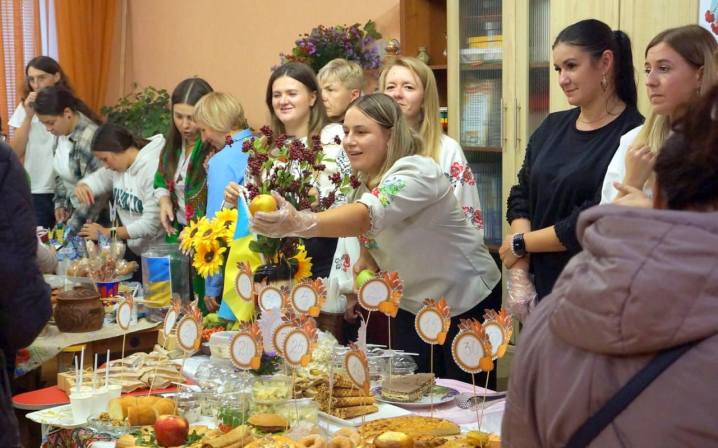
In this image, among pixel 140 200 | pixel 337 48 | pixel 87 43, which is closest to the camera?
pixel 140 200

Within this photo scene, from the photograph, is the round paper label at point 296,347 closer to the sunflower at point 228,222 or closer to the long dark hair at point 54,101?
the sunflower at point 228,222

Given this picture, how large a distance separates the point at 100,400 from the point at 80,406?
0.05 m

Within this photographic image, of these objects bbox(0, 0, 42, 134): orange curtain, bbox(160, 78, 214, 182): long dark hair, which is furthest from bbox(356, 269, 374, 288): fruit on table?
bbox(0, 0, 42, 134): orange curtain

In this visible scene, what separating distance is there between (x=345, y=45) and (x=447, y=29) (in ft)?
2.36

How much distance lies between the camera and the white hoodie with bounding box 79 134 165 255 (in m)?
4.23

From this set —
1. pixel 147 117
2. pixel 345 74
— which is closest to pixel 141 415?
pixel 345 74

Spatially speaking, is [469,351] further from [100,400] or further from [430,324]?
[100,400]

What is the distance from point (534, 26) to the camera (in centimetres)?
377

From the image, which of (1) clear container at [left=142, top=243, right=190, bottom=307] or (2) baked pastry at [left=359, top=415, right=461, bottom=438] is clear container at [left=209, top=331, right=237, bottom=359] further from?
(1) clear container at [left=142, top=243, right=190, bottom=307]

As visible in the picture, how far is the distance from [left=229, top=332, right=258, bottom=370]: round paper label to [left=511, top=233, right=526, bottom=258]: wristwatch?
104 cm

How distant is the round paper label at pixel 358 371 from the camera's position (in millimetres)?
1822

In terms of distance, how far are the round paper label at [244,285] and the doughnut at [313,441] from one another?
1.69 feet

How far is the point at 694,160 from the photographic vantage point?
906mm

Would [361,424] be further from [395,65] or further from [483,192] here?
[483,192]
